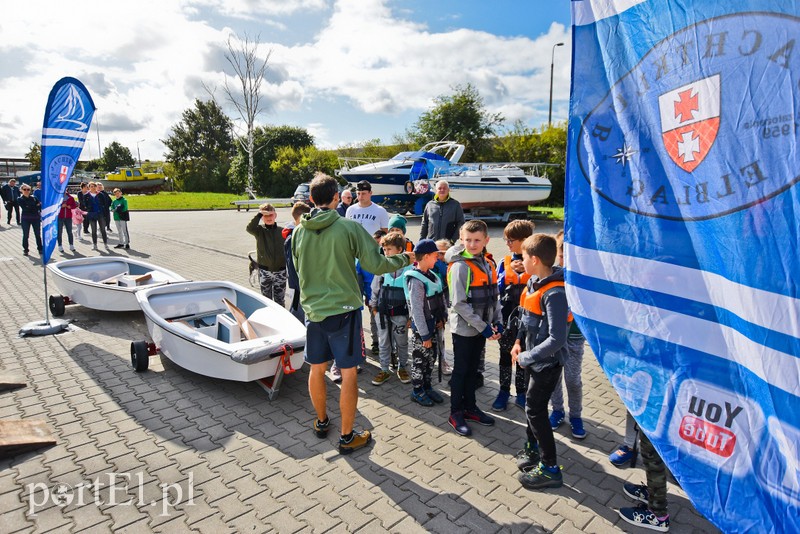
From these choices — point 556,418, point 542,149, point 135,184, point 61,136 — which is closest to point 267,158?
point 135,184

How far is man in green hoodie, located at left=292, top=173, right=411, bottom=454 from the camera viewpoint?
3.37 metres

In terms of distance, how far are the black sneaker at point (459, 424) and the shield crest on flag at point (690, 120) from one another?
2.93m

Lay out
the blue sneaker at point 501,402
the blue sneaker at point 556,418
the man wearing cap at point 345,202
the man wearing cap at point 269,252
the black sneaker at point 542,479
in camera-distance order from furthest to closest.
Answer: the man wearing cap at point 345,202 < the man wearing cap at point 269,252 < the blue sneaker at point 501,402 < the blue sneaker at point 556,418 < the black sneaker at point 542,479

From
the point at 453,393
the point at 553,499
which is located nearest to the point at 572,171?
the point at 553,499

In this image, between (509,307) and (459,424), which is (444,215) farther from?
(459,424)

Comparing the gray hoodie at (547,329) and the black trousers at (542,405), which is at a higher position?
the gray hoodie at (547,329)

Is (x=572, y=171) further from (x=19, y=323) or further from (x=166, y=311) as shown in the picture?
(x=19, y=323)

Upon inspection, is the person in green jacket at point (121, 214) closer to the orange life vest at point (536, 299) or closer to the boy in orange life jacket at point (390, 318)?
the boy in orange life jacket at point (390, 318)

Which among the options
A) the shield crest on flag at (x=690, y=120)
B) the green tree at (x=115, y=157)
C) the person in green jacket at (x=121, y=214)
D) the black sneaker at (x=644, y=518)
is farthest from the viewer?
the green tree at (x=115, y=157)

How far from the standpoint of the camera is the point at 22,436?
363cm

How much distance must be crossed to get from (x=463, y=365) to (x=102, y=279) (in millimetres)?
7042

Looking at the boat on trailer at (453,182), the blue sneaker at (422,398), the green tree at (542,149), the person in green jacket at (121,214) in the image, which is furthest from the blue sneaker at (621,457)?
the green tree at (542,149)

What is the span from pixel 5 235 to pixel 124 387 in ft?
53.0

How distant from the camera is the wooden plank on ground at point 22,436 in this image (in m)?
3.52
